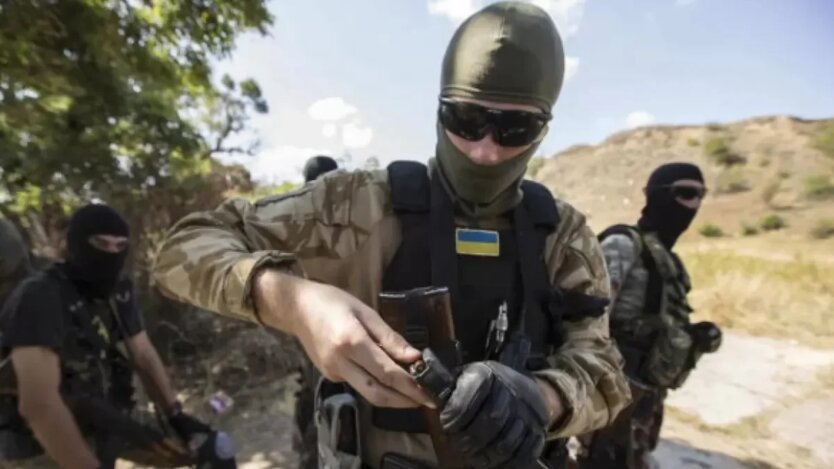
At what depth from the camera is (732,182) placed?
2698cm

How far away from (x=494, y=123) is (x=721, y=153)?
32.5 m

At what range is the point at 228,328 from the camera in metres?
6.20

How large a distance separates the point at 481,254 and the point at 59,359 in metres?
1.80

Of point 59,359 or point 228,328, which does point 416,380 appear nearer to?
point 59,359

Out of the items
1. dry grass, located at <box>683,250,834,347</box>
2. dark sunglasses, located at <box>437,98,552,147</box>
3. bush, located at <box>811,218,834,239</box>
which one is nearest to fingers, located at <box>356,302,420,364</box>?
dark sunglasses, located at <box>437,98,552,147</box>

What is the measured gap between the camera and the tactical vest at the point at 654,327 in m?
2.93

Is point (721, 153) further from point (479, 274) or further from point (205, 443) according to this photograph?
point (479, 274)

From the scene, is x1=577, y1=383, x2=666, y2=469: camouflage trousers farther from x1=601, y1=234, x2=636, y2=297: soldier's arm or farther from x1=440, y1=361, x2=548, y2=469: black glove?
x1=440, y1=361, x2=548, y2=469: black glove

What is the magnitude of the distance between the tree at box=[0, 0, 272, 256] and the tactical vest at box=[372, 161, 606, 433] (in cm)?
417

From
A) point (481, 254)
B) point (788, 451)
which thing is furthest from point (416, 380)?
point (788, 451)

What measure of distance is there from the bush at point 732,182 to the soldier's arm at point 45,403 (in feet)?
92.3

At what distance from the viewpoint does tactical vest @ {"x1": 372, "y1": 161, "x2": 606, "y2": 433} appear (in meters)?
1.32

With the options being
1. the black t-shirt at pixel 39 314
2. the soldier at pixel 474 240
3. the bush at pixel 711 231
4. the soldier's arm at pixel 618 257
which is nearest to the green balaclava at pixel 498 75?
the soldier at pixel 474 240

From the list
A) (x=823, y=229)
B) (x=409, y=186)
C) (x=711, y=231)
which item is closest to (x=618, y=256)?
(x=409, y=186)
